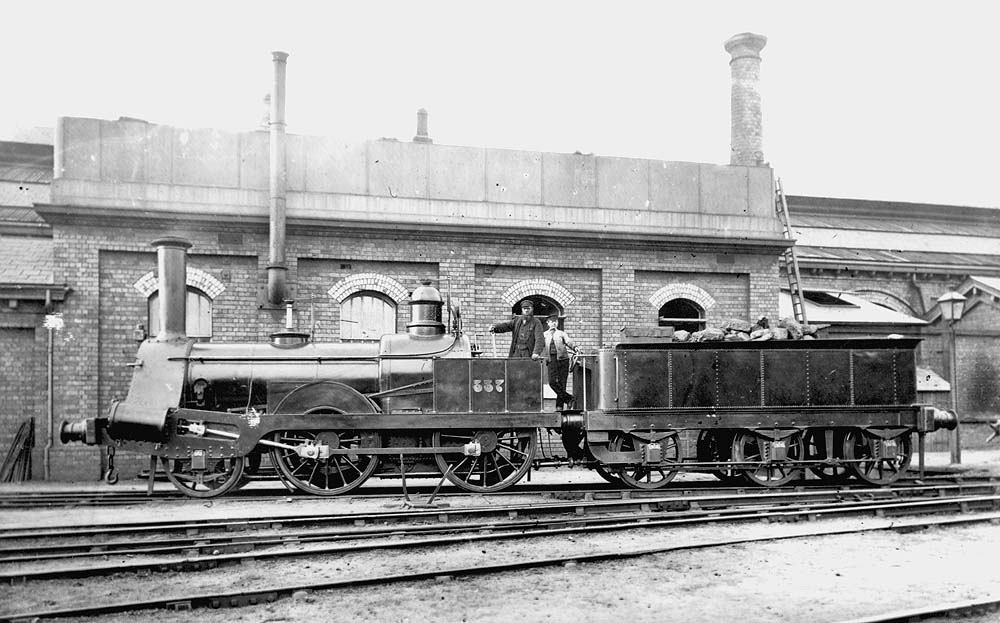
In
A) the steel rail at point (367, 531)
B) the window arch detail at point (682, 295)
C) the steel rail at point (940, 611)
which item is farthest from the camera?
the window arch detail at point (682, 295)

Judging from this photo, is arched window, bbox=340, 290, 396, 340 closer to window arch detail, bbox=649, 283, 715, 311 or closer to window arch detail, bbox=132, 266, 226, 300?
window arch detail, bbox=132, 266, 226, 300

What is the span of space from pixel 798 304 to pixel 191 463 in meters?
13.0

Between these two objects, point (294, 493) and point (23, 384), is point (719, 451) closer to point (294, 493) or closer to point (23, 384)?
point (294, 493)

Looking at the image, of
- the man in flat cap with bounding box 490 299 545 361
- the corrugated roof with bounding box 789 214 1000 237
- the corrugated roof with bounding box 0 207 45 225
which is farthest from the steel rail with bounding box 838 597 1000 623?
the corrugated roof with bounding box 789 214 1000 237

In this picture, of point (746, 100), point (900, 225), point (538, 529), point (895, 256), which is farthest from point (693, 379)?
point (900, 225)

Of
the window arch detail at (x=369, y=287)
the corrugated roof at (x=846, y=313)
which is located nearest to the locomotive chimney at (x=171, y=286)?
the window arch detail at (x=369, y=287)

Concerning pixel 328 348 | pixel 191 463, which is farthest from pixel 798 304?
pixel 191 463

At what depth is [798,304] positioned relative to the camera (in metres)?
18.0

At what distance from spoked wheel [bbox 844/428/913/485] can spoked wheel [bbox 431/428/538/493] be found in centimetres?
444

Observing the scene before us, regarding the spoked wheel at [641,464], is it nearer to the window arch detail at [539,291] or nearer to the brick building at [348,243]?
the brick building at [348,243]

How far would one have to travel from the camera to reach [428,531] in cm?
811

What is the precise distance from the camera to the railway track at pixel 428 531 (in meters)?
6.33

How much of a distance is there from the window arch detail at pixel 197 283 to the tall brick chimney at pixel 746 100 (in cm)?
1103

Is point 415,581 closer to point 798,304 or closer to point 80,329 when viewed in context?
point 80,329
